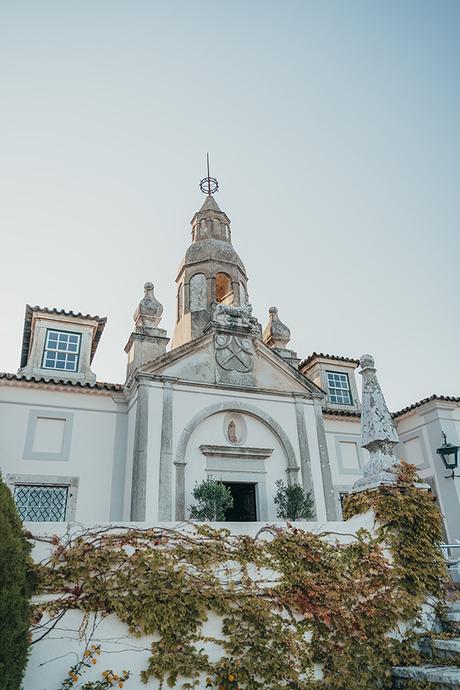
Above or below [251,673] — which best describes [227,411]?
above

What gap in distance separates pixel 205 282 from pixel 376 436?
1134 centimetres

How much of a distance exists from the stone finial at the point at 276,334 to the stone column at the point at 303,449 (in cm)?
307

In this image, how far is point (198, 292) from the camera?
57.6 feet

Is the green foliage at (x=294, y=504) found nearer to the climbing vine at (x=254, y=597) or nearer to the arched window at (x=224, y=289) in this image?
the climbing vine at (x=254, y=597)

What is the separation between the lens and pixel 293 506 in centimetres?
1241

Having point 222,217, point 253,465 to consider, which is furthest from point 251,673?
point 222,217

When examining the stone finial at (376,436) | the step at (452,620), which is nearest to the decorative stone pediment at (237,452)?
the stone finial at (376,436)

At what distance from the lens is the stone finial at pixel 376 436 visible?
24.2ft

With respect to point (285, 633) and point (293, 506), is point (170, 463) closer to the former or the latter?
point (293, 506)

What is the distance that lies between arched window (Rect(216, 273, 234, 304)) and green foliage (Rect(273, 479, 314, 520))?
25.8 ft

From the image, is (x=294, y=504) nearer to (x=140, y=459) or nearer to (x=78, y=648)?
(x=140, y=459)

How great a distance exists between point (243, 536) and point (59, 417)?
31.1 feet

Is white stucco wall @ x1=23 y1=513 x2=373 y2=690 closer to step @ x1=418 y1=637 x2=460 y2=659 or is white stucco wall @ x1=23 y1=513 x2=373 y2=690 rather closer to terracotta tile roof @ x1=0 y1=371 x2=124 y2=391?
step @ x1=418 y1=637 x2=460 y2=659

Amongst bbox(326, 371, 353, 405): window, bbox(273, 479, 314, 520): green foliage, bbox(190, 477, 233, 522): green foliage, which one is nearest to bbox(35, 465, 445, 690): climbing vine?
bbox(190, 477, 233, 522): green foliage
